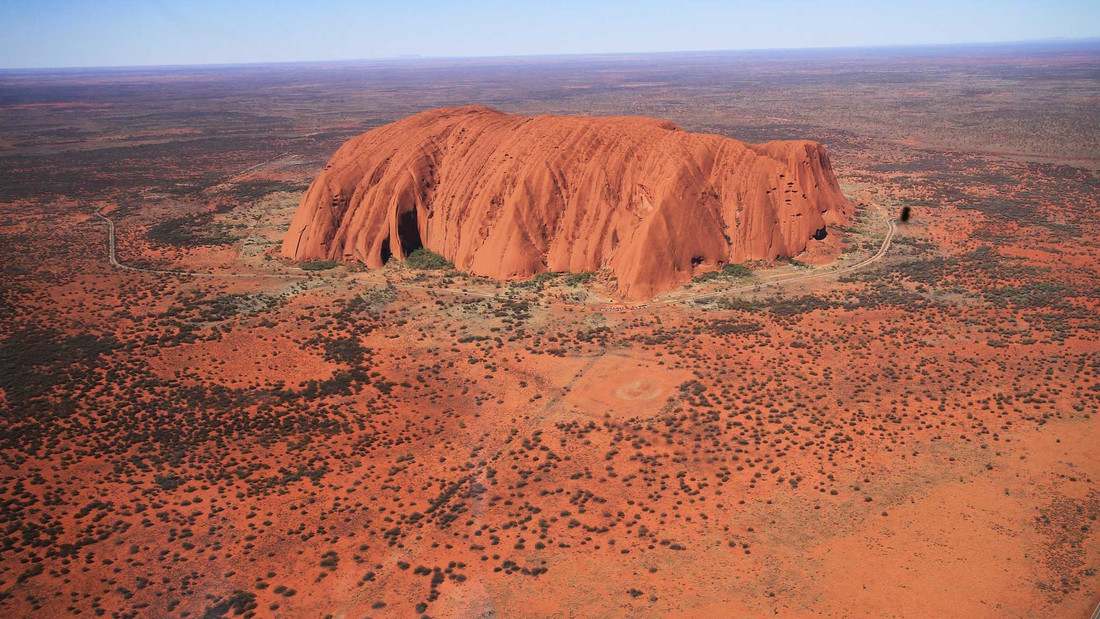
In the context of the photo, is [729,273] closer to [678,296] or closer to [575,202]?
[678,296]

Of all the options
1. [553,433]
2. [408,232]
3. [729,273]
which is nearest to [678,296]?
[729,273]

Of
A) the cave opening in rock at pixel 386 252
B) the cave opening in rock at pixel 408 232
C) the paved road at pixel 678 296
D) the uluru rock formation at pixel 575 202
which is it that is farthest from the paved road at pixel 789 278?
the cave opening in rock at pixel 386 252

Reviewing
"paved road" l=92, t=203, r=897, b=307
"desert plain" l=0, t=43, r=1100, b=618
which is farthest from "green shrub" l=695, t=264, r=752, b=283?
"paved road" l=92, t=203, r=897, b=307

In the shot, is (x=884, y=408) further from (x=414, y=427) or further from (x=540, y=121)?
(x=540, y=121)

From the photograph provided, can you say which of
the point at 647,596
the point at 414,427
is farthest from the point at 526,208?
the point at 647,596

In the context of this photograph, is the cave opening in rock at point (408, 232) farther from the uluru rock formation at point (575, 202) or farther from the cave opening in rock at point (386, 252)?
the cave opening in rock at point (386, 252)

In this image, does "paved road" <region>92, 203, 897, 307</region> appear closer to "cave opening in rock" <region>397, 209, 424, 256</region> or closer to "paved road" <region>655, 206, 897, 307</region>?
"paved road" <region>655, 206, 897, 307</region>
